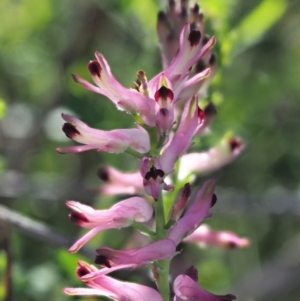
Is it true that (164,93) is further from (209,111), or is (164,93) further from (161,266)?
(209,111)

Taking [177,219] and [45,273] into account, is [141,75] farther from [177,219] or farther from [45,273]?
[45,273]

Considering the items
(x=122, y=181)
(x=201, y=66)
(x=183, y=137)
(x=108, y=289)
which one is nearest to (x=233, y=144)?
(x=201, y=66)

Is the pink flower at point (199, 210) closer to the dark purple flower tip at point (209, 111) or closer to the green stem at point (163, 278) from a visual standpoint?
the green stem at point (163, 278)

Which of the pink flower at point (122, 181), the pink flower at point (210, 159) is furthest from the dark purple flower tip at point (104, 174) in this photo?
the pink flower at point (210, 159)

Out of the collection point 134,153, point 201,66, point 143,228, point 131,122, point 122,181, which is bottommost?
point 143,228

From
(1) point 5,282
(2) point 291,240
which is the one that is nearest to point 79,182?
(2) point 291,240

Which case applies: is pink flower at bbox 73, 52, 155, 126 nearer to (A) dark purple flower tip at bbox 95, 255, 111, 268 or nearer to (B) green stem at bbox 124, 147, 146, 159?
(B) green stem at bbox 124, 147, 146, 159

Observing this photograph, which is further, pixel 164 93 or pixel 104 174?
pixel 104 174
